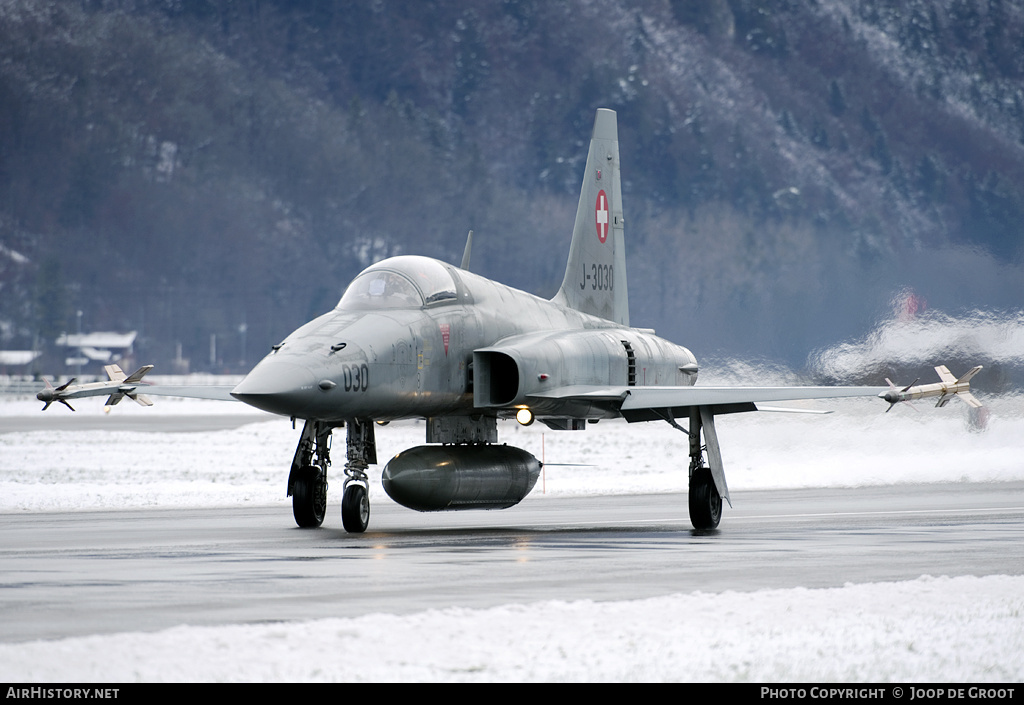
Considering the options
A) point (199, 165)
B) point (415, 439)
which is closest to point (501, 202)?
point (199, 165)

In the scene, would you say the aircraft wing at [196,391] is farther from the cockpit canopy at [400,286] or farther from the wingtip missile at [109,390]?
the cockpit canopy at [400,286]

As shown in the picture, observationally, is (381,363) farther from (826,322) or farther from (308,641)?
(826,322)

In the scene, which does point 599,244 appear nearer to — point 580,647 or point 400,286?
point 400,286

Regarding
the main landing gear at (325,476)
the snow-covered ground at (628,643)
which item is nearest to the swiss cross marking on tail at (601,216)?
the main landing gear at (325,476)

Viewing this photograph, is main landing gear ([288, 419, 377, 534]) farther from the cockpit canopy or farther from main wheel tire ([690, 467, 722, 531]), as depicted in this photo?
main wheel tire ([690, 467, 722, 531])

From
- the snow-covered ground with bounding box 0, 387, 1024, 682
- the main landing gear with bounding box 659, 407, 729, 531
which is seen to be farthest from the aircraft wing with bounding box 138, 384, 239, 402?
the snow-covered ground with bounding box 0, 387, 1024, 682

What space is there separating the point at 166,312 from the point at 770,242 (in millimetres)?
76895

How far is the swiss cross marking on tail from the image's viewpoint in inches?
917

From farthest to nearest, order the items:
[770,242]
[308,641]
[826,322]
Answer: [770,242] < [826,322] < [308,641]

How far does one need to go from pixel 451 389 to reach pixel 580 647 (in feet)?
33.5

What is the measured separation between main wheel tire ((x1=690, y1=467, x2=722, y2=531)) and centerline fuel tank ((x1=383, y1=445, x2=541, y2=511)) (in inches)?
83.4

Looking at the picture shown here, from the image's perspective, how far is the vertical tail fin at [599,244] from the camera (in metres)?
22.8

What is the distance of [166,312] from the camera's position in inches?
6427

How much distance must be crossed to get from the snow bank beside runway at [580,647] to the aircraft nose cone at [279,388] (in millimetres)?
6178
